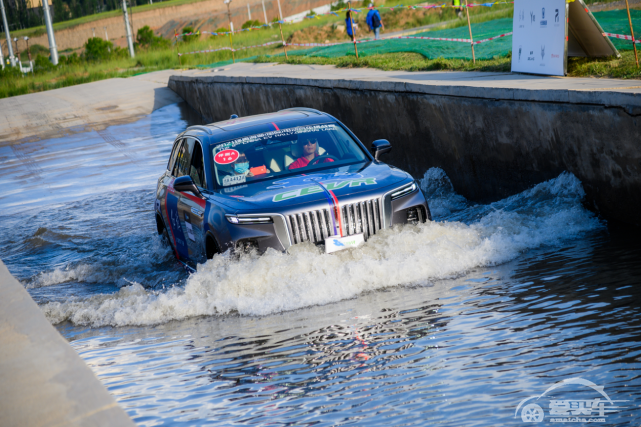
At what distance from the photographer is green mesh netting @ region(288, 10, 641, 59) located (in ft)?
57.8

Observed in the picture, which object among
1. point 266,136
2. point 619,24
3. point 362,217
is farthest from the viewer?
point 619,24

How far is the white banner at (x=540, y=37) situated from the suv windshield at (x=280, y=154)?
14.5 ft

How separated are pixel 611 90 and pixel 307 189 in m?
3.40

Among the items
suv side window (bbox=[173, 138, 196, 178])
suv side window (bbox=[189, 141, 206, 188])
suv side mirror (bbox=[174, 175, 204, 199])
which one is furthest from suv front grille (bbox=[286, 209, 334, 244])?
suv side window (bbox=[173, 138, 196, 178])

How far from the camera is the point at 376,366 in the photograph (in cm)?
493

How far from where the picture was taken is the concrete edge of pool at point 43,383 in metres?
3.86

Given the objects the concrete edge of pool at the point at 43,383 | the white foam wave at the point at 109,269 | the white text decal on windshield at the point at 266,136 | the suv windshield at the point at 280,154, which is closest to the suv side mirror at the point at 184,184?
the suv windshield at the point at 280,154

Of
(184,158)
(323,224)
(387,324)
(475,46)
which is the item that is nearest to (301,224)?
(323,224)

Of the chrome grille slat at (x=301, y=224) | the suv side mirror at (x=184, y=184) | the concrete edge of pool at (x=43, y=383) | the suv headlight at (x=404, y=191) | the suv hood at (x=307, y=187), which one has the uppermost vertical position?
the suv side mirror at (x=184, y=184)

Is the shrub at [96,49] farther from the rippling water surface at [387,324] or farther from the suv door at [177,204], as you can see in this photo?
the rippling water surface at [387,324]

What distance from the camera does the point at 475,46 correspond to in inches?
792

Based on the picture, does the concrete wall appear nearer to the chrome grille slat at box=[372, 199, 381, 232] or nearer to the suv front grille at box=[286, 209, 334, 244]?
the chrome grille slat at box=[372, 199, 381, 232]

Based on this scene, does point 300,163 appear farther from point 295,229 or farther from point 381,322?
point 381,322

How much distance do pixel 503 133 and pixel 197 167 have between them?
3.99m
